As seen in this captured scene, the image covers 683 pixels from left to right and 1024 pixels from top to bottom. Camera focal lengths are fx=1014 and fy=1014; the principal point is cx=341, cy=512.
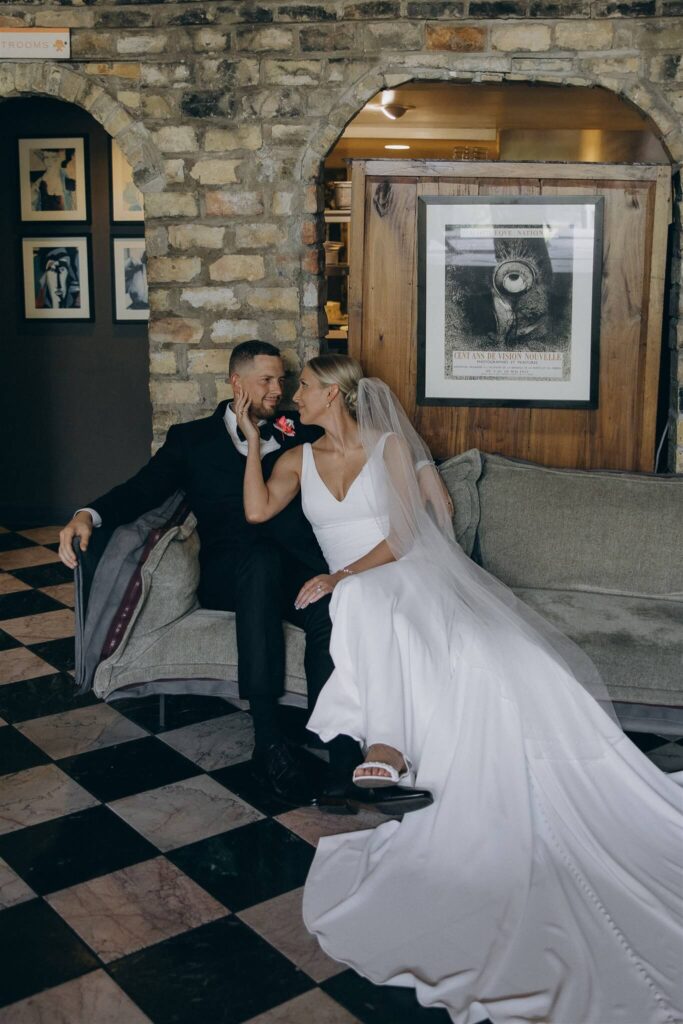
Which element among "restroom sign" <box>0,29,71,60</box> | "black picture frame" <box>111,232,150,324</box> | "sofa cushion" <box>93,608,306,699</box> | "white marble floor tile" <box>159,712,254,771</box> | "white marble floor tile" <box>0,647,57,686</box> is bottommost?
"white marble floor tile" <box>159,712,254,771</box>

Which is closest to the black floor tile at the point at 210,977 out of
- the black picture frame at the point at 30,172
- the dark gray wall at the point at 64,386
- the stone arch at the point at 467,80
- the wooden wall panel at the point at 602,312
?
the wooden wall panel at the point at 602,312

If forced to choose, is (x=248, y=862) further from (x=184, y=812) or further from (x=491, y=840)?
(x=491, y=840)

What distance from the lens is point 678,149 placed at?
4203 millimetres

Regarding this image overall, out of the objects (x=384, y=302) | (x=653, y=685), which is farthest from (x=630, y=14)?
(x=653, y=685)

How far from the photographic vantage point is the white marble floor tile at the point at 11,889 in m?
2.50

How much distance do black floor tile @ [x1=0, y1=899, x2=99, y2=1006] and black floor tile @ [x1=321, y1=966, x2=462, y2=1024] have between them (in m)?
0.55

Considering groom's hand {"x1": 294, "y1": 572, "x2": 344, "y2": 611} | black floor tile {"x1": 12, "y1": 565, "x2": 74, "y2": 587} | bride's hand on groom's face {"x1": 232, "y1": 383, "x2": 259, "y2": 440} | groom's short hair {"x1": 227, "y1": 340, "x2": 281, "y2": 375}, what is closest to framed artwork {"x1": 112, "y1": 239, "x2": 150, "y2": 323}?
black floor tile {"x1": 12, "y1": 565, "x2": 74, "y2": 587}

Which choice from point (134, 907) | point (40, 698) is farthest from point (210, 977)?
point (40, 698)

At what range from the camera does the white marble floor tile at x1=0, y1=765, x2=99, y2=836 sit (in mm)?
2924

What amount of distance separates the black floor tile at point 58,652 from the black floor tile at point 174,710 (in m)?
0.47

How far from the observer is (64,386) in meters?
6.76

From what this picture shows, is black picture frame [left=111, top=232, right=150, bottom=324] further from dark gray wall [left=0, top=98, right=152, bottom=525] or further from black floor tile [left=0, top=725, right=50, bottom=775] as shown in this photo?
black floor tile [left=0, top=725, right=50, bottom=775]

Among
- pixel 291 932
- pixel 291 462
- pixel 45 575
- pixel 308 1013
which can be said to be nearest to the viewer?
pixel 308 1013

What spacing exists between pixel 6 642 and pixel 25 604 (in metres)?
0.58
